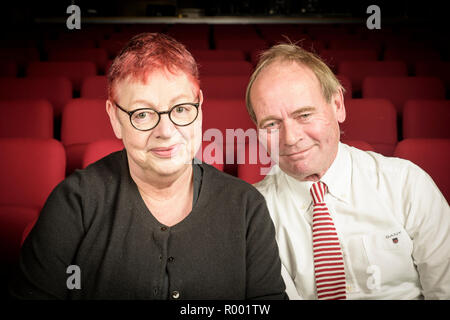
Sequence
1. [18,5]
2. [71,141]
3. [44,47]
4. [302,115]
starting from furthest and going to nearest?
[18,5], [44,47], [71,141], [302,115]

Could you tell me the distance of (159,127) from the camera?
466mm

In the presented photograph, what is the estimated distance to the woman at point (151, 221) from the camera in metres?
0.47

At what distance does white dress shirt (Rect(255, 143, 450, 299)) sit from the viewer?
569 millimetres

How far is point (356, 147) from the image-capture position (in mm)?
707

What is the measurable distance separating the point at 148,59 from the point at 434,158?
20.0 inches

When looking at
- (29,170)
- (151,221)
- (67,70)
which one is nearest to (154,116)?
(151,221)

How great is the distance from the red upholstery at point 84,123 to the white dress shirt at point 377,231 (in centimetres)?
45

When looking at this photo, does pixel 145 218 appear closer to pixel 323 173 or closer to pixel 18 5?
pixel 323 173

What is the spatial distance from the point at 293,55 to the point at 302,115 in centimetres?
10

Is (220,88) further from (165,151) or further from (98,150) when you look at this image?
(165,151)

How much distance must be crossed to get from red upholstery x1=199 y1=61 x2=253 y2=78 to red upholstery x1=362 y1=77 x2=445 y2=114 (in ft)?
1.21

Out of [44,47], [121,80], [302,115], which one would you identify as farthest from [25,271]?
[44,47]

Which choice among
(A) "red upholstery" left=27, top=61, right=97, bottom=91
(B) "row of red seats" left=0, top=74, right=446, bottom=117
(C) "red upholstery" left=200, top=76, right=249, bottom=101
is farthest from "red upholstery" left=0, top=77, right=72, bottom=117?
(C) "red upholstery" left=200, top=76, right=249, bottom=101

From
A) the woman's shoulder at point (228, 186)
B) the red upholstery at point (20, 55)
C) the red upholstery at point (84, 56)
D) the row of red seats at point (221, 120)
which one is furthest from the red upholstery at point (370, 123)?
the red upholstery at point (20, 55)
